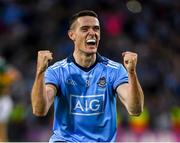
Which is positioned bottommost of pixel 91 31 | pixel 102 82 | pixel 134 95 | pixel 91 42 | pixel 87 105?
pixel 87 105

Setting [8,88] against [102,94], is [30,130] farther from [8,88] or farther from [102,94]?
[102,94]

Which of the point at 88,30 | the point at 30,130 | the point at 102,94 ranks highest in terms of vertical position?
the point at 88,30

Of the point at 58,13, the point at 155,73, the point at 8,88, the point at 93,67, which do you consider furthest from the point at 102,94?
the point at 58,13

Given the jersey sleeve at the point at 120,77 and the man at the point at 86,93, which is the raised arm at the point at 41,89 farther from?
the jersey sleeve at the point at 120,77

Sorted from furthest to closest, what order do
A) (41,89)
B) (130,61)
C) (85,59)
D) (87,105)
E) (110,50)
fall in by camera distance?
(110,50)
(85,59)
(87,105)
(41,89)
(130,61)

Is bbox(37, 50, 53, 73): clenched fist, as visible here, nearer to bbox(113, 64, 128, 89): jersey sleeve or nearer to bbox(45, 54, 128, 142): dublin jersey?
bbox(45, 54, 128, 142): dublin jersey

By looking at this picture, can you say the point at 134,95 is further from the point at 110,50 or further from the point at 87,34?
the point at 110,50

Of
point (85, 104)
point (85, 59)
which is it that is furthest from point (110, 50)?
point (85, 104)

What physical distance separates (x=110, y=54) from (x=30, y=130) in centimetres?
260

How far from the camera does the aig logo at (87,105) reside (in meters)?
7.58

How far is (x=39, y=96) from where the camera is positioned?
7.21 meters

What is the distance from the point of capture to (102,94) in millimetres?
7629

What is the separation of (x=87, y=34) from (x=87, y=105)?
68 centimetres

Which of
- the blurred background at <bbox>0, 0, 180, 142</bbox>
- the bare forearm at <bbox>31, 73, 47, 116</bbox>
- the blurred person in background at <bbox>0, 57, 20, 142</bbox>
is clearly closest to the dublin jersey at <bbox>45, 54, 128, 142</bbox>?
the bare forearm at <bbox>31, 73, 47, 116</bbox>
